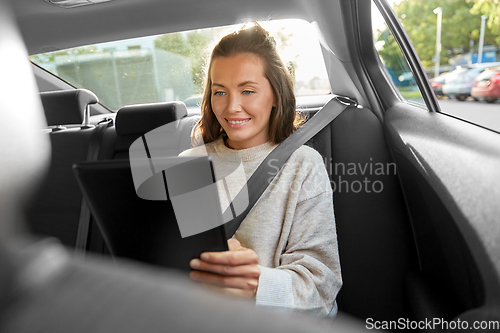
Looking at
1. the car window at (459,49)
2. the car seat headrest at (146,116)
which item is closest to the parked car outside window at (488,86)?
the car window at (459,49)

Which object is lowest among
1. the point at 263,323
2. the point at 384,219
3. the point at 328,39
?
the point at 384,219

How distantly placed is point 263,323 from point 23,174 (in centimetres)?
19

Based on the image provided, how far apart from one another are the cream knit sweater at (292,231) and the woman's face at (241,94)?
10cm

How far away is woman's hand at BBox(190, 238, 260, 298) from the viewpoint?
691mm

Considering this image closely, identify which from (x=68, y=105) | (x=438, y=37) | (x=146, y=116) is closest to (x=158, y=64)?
(x=146, y=116)

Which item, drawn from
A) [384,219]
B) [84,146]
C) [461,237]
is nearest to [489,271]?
[461,237]

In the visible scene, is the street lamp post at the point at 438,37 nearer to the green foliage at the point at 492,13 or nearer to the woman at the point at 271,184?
the green foliage at the point at 492,13

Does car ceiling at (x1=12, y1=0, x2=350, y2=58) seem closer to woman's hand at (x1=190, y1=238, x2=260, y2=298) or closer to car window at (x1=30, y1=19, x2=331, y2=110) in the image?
car window at (x1=30, y1=19, x2=331, y2=110)

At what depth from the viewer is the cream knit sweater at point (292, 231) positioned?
2.74 ft

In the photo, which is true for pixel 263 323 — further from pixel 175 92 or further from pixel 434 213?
pixel 175 92

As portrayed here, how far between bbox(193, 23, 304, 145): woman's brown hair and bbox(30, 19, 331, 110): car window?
1.10ft

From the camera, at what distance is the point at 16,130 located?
24 centimetres

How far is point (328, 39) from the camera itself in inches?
59.2

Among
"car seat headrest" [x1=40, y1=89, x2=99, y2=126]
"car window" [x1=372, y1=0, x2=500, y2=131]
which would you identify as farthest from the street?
"car seat headrest" [x1=40, y1=89, x2=99, y2=126]
